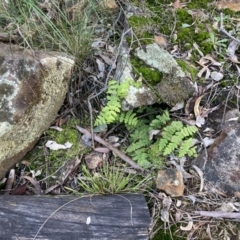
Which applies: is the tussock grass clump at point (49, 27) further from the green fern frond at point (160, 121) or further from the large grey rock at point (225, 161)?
the large grey rock at point (225, 161)

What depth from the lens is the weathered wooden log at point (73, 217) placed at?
2.44 m

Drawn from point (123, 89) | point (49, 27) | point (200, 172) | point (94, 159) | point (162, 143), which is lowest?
point (200, 172)

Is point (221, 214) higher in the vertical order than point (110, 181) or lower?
lower

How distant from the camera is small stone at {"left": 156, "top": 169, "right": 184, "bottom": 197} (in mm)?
2795

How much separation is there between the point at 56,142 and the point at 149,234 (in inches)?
42.5

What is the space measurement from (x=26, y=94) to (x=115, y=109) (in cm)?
69

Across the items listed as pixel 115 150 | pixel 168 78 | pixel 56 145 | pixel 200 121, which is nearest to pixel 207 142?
pixel 200 121

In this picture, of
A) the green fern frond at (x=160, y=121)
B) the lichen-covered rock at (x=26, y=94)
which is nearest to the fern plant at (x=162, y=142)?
the green fern frond at (x=160, y=121)

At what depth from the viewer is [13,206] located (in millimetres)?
2559

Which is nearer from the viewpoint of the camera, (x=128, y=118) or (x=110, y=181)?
(x=110, y=181)

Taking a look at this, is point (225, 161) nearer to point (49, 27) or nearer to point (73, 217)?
point (73, 217)

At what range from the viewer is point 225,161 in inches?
116

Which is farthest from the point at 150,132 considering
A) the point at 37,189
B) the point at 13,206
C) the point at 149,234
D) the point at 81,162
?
the point at 13,206

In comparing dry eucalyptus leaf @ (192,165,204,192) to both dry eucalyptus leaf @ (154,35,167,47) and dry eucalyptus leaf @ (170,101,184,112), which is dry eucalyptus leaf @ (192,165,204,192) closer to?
dry eucalyptus leaf @ (170,101,184,112)
